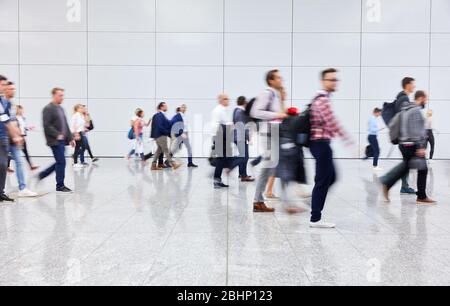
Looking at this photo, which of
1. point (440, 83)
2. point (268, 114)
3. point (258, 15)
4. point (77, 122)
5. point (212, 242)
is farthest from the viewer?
point (258, 15)

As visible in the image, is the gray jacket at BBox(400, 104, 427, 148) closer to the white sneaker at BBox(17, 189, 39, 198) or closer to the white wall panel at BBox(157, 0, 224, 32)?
the white sneaker at BBox(17, 189, 39, 198)

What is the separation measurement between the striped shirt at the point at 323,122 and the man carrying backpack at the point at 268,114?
2.09ft

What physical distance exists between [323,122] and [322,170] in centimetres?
57

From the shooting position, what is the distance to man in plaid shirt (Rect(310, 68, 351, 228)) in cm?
545

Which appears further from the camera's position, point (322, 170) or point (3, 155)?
point (3, 155)

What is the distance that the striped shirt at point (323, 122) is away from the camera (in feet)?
17.9

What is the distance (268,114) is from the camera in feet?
20.5

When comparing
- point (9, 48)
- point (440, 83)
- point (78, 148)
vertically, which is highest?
point (9, 48)

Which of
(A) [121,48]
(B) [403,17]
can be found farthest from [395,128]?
(A) [121,48]

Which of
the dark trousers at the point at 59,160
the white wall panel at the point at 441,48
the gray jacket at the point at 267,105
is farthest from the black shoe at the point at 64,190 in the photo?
the white wall panel at the point at 441,48

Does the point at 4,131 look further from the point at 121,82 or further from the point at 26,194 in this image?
the point at 121,82

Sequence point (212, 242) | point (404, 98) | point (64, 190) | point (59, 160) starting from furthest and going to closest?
point (64, 190) < point (59, 160) < point (404, 98) < point (212, 242)

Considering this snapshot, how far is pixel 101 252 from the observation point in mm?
4387

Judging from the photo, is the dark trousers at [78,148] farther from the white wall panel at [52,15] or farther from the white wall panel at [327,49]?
the white wall panel at [327,49]
